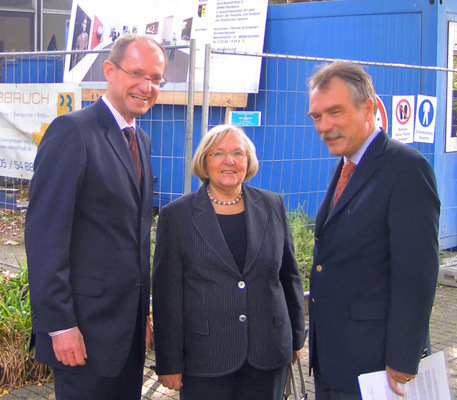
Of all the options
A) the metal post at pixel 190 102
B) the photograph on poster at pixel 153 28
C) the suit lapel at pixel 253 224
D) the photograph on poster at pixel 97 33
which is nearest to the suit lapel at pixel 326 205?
the suit lapel at pixel 253 224

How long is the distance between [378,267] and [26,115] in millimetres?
4588

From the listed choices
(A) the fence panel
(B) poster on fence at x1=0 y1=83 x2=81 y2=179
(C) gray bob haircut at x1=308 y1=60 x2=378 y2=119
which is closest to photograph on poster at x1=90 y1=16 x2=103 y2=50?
(A) the fence panel

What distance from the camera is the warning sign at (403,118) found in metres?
6.93

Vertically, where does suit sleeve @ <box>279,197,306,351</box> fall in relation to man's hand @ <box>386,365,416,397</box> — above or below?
above

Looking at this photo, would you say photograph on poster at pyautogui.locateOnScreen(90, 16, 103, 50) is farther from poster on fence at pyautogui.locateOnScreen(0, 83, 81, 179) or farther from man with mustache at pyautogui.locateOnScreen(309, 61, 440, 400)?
man with mustache at pyautogui.locateOnScreen(309, 61, 440, 400)

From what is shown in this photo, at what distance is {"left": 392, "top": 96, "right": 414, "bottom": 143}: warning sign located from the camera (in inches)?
273

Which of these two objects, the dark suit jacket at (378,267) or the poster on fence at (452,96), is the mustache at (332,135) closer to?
the dark suit jacket at (378,267)

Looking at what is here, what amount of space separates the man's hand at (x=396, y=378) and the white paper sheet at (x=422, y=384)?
14 millimetres

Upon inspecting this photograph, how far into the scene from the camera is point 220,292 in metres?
3.12

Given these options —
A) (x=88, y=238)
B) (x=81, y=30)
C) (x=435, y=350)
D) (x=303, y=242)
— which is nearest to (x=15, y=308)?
(x=88, y=238)

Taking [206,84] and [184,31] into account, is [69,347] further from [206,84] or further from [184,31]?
[184,31]

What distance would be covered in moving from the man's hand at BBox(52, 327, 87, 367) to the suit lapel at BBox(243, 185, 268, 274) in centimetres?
83

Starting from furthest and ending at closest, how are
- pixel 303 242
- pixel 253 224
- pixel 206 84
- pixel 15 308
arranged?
1. pixel 303 242
2. pixel 206 84
3. pixel 15 308
4. pixel 253 224

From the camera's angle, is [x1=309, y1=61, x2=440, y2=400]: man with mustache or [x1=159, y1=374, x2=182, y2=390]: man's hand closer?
[x1=309, y1=61, x2=440, y2=400]: man with mustache
